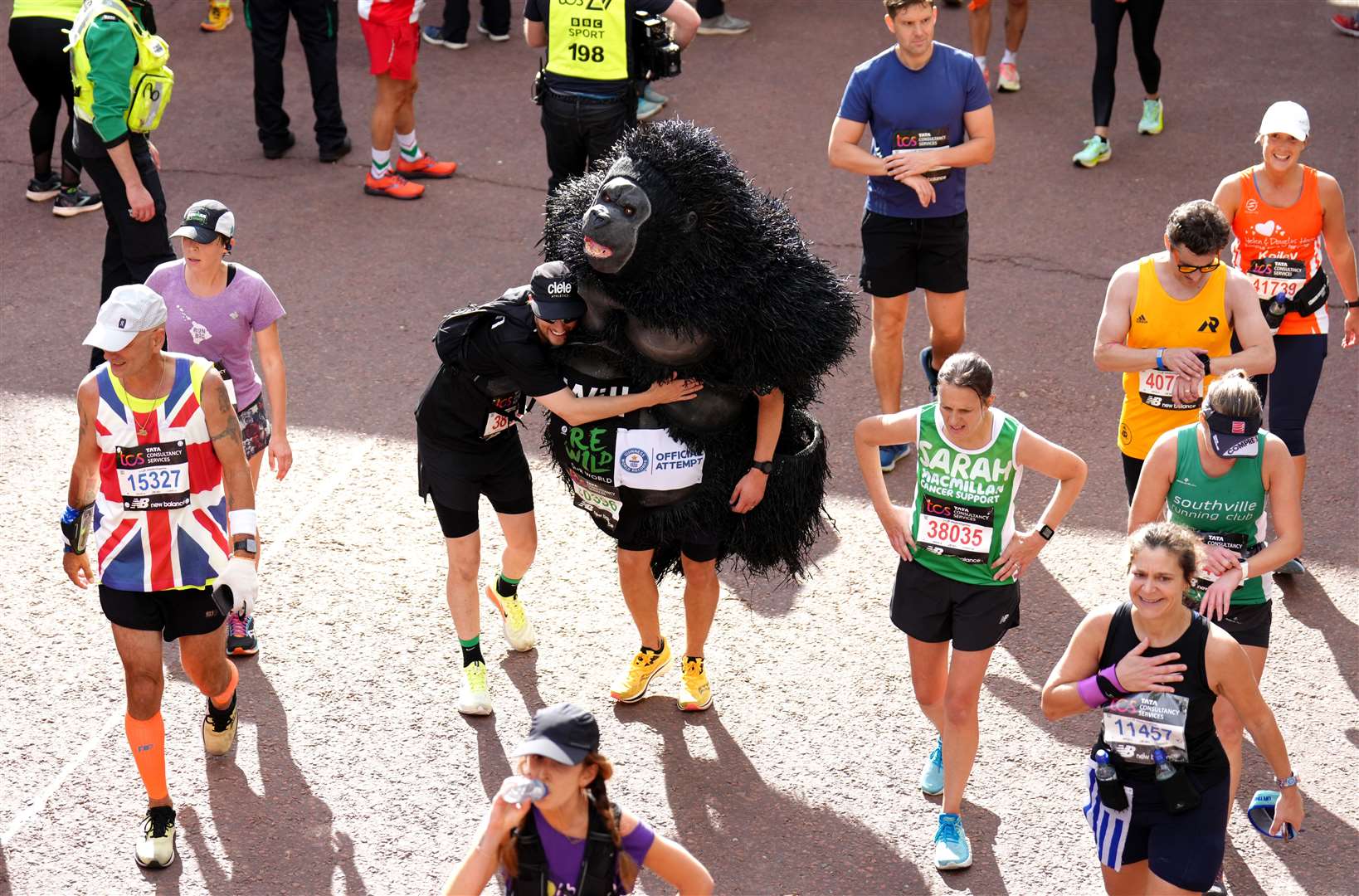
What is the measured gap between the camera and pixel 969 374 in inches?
187

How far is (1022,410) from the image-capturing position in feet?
25.7

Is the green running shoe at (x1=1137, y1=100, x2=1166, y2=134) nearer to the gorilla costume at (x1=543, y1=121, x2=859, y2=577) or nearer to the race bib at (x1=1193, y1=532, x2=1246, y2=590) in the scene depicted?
the gorilla costume at (x1=543, y1=121, x2=859, y2=577)

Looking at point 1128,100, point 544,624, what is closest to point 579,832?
point 544,624

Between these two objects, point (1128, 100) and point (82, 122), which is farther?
point (1128, 100)

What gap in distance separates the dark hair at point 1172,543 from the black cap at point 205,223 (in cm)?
340

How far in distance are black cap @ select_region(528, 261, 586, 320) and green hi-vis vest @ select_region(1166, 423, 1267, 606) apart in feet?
6.53

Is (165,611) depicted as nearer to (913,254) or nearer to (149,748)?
(149,748)

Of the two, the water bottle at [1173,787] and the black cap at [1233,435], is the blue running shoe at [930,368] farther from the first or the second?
the water bottle at [1173,787]

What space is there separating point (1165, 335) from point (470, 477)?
257cm

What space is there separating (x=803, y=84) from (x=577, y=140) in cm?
341

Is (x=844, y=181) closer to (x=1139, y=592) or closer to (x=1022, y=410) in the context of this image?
(x=1022, y=410)

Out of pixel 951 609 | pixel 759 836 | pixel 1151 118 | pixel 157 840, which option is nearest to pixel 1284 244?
pixel 951 609

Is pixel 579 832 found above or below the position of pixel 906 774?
Answer: above

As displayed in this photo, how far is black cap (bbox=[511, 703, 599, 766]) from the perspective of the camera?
3631 mm
